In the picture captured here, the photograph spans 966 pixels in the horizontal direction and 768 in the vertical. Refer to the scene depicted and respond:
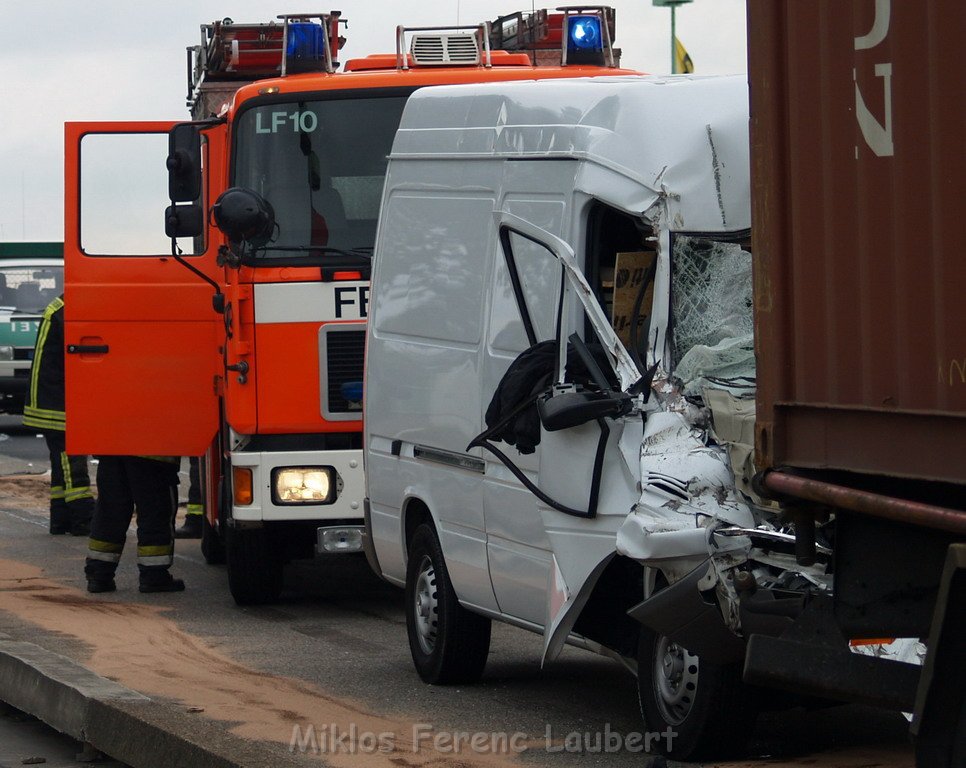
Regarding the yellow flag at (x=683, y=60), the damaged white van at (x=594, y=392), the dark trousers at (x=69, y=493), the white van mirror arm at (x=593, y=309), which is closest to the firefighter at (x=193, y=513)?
the dark trousers at (x=69, y=493)

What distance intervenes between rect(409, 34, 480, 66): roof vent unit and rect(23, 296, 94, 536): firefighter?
4714 millimetres

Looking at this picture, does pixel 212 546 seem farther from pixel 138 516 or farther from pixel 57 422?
pixel 57 422

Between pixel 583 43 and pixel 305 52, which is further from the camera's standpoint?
pixel 583 43

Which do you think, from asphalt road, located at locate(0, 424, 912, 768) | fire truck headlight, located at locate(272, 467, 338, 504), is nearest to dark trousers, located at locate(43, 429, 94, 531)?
asphalt road, located at locate(0, 424, 912, 768)

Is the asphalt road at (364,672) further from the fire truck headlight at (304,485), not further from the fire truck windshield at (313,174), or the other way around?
the fire truck windshield at (313,174)

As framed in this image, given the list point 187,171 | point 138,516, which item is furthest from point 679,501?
point 138,516

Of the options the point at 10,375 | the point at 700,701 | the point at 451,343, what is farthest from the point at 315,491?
the point at 10,375

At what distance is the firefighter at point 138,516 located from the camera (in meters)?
11.8

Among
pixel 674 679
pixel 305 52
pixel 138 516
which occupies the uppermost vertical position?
pixel 305 52

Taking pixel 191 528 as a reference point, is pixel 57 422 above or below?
above

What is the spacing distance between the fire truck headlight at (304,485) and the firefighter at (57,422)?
4731 millimetres

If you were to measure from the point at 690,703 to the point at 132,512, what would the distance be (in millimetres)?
5915

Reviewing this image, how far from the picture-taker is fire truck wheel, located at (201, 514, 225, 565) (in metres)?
13.4

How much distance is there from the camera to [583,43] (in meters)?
11.9
